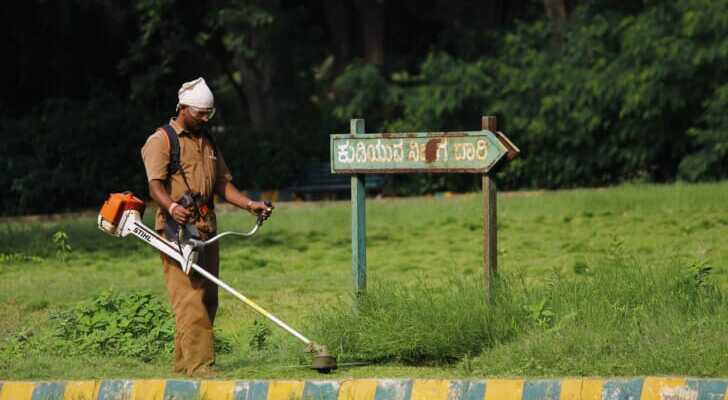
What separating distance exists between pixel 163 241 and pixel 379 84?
2087cm

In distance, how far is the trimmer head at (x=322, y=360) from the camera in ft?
30.1

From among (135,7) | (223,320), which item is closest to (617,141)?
(135,7)

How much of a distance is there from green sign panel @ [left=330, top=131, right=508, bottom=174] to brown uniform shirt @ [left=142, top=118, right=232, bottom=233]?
1.34m

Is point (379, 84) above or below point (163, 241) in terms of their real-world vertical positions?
below

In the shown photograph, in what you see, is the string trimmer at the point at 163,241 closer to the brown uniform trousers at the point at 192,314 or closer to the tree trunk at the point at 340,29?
the brown uniform trousers at the point at 192,314

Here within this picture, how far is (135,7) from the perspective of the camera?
3025cm

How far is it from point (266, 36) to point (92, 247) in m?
12.6

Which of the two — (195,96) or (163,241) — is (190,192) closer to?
(163,241)

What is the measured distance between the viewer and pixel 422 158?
10.2m

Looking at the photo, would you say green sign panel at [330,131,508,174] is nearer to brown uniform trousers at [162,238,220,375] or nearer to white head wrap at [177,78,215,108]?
white head wrap at [177,78,215,108]

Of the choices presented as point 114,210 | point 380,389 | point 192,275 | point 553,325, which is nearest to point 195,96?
point 114,210

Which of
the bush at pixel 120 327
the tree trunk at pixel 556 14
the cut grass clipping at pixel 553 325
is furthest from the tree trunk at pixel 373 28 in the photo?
the cut grass clipping at pixel 553 325

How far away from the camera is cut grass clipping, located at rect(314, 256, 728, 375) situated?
28.9 feet

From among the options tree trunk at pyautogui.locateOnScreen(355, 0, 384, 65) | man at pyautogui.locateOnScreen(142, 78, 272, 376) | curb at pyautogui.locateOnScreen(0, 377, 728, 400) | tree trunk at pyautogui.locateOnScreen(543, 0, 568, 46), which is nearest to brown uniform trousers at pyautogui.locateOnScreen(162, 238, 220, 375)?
man at pyautogui.locateOnScreen(142, 78, 272, 376)
